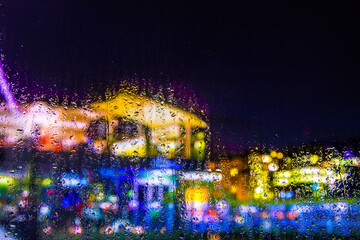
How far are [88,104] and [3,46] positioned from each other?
1092 millimetres

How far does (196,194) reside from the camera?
289cm

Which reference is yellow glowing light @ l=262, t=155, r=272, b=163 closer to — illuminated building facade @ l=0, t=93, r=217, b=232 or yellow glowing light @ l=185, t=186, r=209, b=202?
illuminated building facade @ l=0, t=93, r=217, b=232

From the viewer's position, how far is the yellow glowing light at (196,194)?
288 centimetres

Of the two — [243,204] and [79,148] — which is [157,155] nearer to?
[79,148]

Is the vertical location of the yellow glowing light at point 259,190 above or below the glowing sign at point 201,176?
below

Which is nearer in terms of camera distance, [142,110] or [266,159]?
[142,110]

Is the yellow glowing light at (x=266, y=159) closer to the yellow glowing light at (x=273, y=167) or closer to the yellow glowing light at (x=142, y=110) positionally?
the yellow glowing light at (x=273, y=167)

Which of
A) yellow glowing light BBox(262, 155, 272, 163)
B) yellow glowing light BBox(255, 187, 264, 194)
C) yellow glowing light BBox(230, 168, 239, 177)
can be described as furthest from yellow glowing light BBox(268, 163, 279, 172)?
yellow glowing light BBox(230, 168, 239, 177)

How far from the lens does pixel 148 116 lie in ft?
9.93

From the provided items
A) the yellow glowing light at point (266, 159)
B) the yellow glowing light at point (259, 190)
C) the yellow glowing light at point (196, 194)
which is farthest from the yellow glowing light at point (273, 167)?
the yellow glowing light at point (196, 194)

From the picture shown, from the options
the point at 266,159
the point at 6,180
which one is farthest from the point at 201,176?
the point at 6,180

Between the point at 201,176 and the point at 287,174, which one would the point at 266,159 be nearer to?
the point at 287,174

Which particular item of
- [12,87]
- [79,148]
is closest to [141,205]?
[79,148]

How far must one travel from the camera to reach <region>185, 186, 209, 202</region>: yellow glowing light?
113 inches
